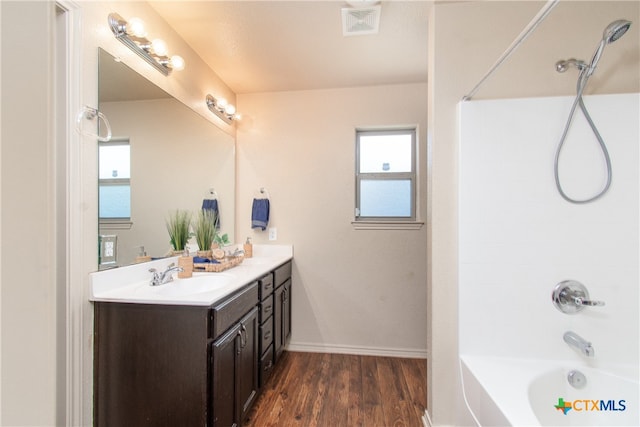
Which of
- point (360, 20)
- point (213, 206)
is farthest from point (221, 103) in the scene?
point (360, 20)

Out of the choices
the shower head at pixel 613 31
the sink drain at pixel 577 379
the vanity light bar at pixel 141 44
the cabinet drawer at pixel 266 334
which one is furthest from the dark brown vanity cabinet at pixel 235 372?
the shower head at pixel 613 31

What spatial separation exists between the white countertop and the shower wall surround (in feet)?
4.22

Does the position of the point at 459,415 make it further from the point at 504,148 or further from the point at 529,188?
the point at 504,148

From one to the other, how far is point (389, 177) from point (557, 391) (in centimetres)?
183

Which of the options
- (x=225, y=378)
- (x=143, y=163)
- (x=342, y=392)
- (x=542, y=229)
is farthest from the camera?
(x=342, y=392)

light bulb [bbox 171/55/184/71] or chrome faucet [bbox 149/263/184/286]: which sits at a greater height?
light bulb [bbox 171/55/184/71]

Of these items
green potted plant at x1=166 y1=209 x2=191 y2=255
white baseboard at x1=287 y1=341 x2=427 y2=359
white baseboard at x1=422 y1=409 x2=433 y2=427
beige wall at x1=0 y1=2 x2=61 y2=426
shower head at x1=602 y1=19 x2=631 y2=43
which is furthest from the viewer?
white baseboard at x1=287 y1=341 x2=427 y2=359

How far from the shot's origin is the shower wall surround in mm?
1331

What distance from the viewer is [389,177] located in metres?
2.54

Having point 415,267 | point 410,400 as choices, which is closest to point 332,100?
point 415,267

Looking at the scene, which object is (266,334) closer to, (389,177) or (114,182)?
(114,182)

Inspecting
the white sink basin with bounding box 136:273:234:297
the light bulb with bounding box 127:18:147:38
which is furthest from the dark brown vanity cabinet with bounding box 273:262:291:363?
the light bulb with bounding box 127:18:147:38

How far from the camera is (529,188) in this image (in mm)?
1401

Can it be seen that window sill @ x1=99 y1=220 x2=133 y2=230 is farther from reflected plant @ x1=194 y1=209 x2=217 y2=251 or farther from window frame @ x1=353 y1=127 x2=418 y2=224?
window frame @ x1=353 y1=127 x2=418 y2=224
